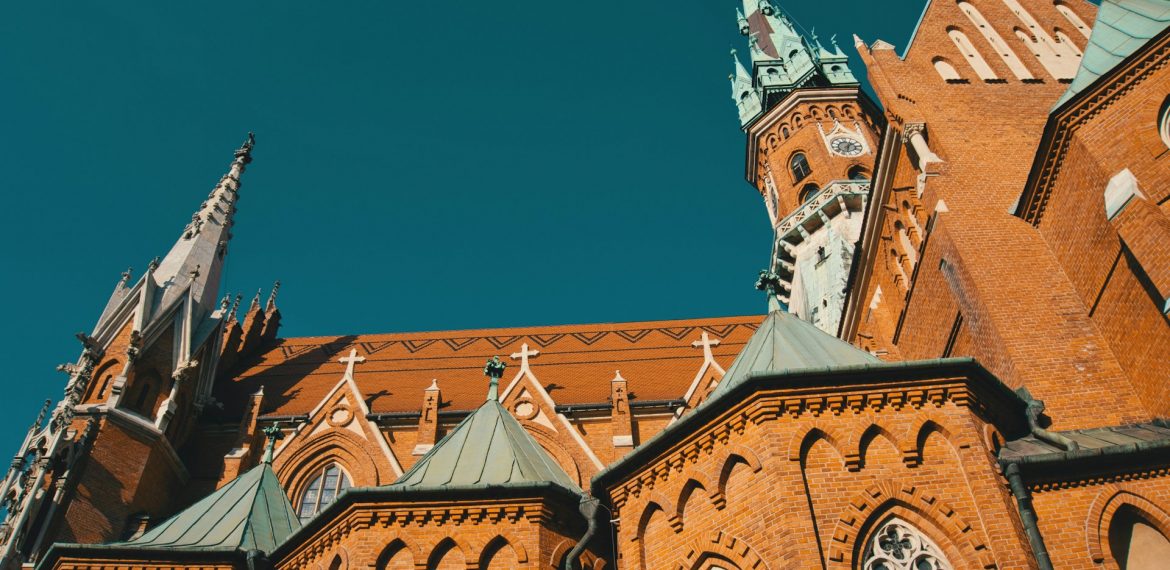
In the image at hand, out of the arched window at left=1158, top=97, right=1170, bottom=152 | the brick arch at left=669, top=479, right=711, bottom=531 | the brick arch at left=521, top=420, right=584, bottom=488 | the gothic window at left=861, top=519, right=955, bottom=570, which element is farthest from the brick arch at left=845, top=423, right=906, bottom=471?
the brick arch at left=521, top=420, right=584, bottom=488

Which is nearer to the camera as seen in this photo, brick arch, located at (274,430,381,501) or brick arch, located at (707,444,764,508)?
brick arch, located at (707,444,764,508)

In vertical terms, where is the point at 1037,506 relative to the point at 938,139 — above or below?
below

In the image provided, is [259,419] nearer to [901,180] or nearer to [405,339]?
[405,339]

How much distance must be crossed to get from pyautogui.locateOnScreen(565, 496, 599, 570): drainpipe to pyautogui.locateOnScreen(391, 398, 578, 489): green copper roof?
1.74 feet

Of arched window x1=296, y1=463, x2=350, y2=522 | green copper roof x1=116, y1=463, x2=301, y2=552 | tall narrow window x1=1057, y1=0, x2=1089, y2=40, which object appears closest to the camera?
green copper roof x1=116, y1=463, x2=301, y2=552

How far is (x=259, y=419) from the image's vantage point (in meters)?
20.9

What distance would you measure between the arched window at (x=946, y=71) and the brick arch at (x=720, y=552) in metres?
10.6

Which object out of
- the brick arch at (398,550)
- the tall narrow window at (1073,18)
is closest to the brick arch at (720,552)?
the brick arch at (398,550)

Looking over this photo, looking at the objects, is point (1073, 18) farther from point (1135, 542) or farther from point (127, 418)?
point (127, 418)

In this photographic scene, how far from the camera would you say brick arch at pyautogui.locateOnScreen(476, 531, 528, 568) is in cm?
970

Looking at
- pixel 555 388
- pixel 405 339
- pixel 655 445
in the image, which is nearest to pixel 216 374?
pixel 405 339

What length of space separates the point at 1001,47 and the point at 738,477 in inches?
459

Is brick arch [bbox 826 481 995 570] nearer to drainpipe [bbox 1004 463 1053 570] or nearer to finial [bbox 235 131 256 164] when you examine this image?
drainpipe [bbox 1004 463 1053 570]

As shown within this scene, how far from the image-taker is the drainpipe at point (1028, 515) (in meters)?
8.27
